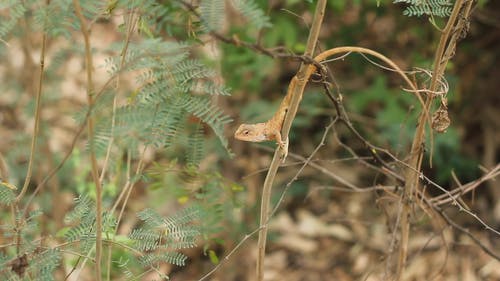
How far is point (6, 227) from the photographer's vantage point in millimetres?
1655

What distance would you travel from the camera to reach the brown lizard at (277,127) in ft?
5.48

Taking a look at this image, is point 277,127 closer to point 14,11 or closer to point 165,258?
point 165,258

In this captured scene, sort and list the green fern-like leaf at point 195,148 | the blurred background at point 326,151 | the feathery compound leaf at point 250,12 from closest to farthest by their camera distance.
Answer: the feathery compound leaf at point 250,12 → the green fern-like leaf at point 195,148 → the blurred background at point 326,151

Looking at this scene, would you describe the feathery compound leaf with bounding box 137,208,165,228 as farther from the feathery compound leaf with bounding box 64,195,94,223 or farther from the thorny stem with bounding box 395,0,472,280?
the thorny stem with bounding box 395,0,472,280

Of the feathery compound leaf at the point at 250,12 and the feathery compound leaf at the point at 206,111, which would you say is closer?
the feathery compound leaf at the point at 250,12

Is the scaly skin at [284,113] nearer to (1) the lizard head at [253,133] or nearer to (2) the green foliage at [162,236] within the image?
(1) the lizard head at [253,133]

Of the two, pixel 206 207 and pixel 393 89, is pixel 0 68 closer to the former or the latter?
pixel 393 89

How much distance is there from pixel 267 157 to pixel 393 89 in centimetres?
99

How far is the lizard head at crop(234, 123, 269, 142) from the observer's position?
1849 millimetres

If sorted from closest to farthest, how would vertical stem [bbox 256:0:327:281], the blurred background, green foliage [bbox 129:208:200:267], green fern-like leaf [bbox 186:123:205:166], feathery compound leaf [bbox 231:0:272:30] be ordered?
feathery compound leaf [bbox 231:0:272:30] → vertical stem [bbox 256:0:327:281] → green foliage [bbox 129:208:200:267] → green fern-like leaf [bbox 186:123:205:166] → the blurred background

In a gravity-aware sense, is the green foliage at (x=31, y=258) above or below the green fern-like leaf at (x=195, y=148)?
below

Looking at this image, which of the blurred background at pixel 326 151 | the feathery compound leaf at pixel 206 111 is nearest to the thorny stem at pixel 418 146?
the feathery compound leaf at pixel 206 111

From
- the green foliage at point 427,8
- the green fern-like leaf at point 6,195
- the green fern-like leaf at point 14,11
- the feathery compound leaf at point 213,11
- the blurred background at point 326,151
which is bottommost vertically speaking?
the blurred background at point 326,151

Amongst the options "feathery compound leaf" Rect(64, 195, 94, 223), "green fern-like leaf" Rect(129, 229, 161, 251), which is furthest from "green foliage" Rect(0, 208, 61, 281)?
"green fern-like leaf" Rect(129, 229, 161, 251)
